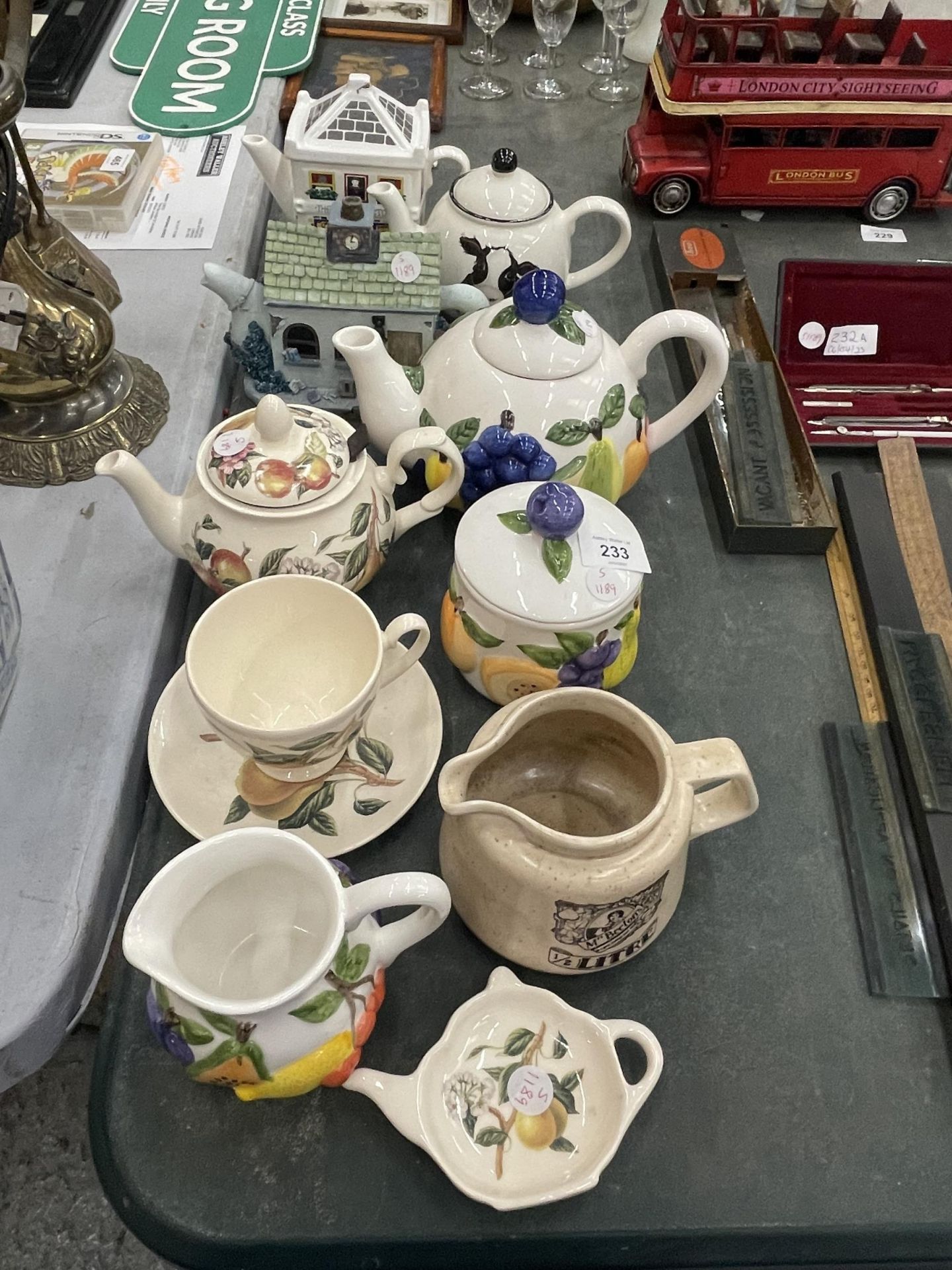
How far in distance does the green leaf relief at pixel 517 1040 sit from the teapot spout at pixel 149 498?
559 millimetres

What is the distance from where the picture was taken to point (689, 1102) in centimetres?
76

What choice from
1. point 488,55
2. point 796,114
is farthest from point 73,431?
point 488,55

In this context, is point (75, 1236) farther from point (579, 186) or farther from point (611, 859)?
point (579, 186)

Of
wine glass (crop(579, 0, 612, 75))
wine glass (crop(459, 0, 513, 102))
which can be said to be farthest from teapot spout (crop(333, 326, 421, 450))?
wine glass (crop(579, 0, 612, 75))

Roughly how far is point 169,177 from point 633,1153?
5.19ft

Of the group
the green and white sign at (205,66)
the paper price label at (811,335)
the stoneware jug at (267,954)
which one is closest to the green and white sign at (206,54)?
the green and white sign at (205,66)

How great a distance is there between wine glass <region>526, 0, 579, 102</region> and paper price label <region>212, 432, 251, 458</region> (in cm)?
148

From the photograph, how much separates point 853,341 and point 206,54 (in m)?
1.38

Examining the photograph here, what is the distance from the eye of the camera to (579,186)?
1732mm

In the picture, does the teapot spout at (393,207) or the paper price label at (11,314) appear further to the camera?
the teapot spout at (393,207)

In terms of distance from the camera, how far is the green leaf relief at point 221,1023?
609 millimetres

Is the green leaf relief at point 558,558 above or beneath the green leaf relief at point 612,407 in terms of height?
beneath

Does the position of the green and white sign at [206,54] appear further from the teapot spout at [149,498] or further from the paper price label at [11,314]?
the teapot spout at [149,498]

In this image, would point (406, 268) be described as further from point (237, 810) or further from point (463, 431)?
point (237, 810)
